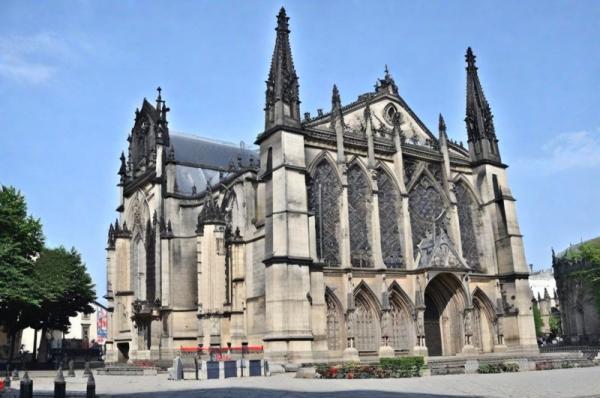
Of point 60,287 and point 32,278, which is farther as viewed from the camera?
point 60,287

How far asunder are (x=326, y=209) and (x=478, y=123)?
1385cm

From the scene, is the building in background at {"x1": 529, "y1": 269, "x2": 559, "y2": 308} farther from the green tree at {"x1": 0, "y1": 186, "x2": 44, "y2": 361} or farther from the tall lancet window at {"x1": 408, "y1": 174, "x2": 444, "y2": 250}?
the green tree at {"x1": 0, "y1": 186, "x2": 44, "y2": 361}

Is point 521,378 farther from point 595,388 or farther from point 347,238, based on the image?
point 347,238

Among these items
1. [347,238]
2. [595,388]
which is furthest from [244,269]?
[595,388]

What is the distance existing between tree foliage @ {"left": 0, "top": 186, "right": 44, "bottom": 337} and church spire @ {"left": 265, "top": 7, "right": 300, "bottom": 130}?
18057mm

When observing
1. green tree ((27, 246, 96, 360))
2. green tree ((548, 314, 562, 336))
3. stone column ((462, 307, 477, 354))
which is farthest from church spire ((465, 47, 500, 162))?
green tree ((548, 314, 562, 336))

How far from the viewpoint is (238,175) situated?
125ft

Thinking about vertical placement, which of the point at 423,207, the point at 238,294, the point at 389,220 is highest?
the point at 423,207

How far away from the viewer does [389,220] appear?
3562 cm

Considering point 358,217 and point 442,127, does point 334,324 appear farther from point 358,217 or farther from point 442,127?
point 442,127

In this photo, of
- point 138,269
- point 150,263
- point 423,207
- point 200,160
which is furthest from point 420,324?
point 200,160

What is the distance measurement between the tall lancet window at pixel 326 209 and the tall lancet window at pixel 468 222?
9.41m

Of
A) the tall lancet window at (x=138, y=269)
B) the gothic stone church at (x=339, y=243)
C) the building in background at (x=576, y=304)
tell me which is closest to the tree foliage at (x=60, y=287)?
the tall lancet window at (x=138, y=269)

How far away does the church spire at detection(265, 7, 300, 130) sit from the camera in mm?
32075
